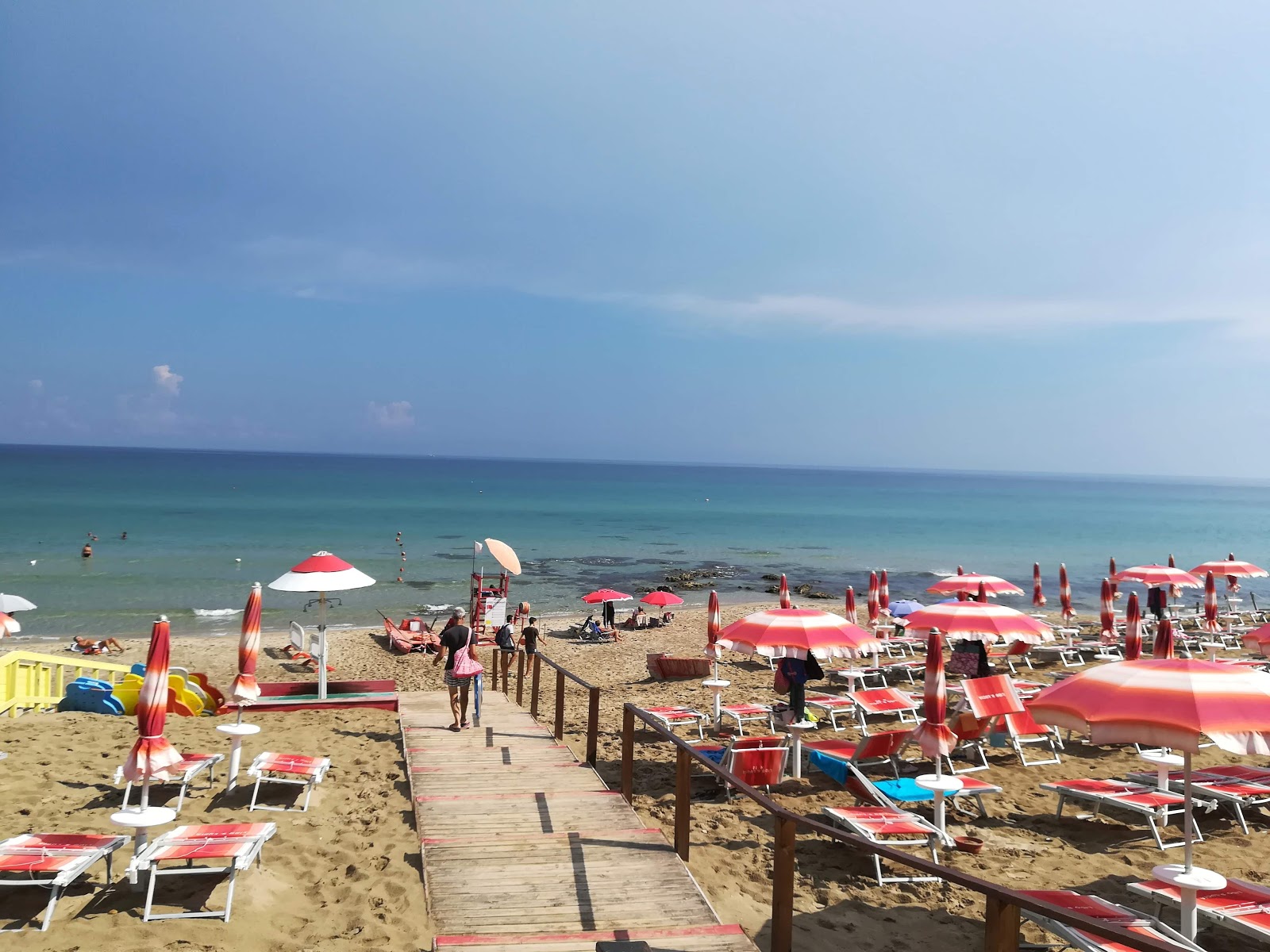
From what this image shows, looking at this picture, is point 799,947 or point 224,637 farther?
point 224,637

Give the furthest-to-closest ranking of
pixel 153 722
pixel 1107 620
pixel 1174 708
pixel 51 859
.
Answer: pixel 1107 620
pixel 153 722
pixel 51 859
pixel 1174 708

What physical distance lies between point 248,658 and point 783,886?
5.57 meters

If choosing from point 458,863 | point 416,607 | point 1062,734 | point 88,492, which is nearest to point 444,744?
point 458,863

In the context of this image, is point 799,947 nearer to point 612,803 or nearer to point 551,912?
point 551,912

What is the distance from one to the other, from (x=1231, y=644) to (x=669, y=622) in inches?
607

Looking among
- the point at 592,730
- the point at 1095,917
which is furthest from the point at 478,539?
the point at 1095,917

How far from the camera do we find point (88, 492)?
89.3 m

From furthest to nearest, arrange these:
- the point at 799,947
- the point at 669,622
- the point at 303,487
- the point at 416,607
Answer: the point at 303,487 → the point at 416,607 → the point at 669,622 → the point at 799,947

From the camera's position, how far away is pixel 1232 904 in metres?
5.03

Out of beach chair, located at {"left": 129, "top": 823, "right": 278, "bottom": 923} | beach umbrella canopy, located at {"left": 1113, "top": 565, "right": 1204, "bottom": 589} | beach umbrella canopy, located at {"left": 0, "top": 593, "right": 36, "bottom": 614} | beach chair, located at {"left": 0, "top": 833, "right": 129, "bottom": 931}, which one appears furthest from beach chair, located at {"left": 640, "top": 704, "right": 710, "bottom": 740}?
beach umbrella canopy, located at {"left": 0, "top": 593, "right": 36, "bottom": 614}

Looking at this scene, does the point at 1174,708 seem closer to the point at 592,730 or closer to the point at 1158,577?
the point at 592,730

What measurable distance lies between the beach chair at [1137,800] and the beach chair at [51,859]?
7624 mm

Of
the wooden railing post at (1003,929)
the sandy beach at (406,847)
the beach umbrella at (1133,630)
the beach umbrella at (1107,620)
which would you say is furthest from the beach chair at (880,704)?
the beach umbrella at (1107,620)

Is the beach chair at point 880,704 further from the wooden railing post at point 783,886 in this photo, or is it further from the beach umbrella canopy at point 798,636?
the wooden railing post at point 783,886
